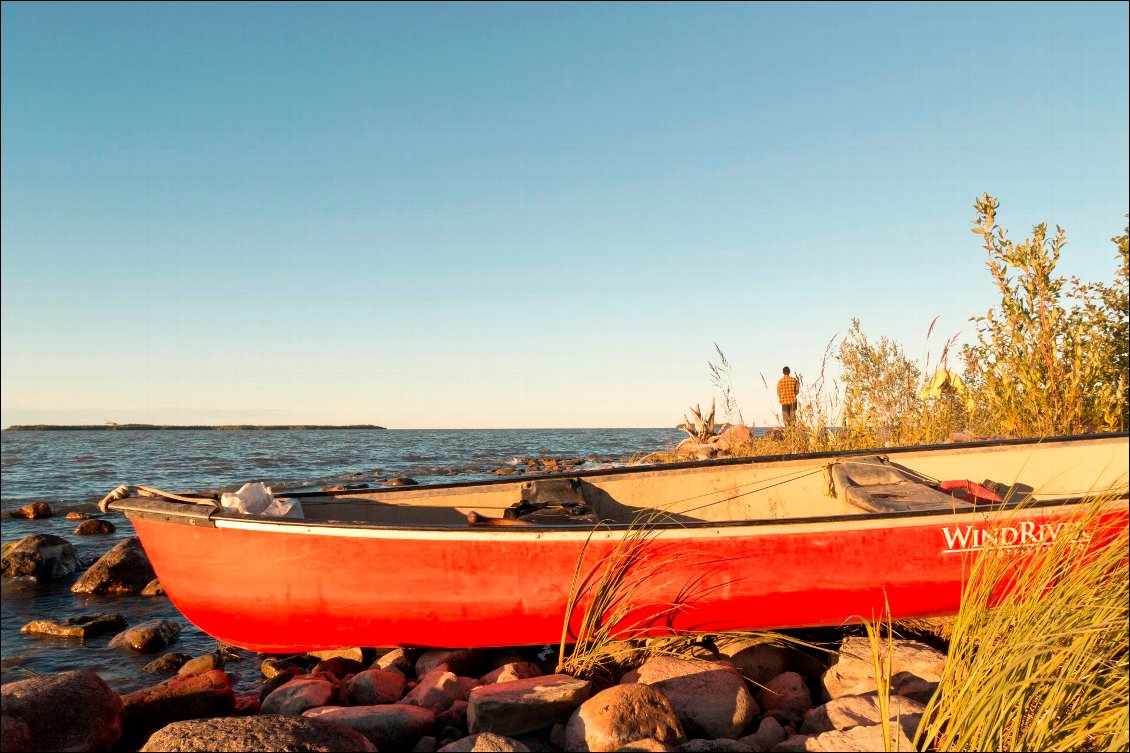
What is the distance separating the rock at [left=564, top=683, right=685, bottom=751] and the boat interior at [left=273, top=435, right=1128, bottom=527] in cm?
251

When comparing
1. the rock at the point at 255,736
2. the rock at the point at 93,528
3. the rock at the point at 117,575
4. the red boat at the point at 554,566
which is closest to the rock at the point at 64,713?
the rock at the point at 255,736

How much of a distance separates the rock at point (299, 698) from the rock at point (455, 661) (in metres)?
0.79

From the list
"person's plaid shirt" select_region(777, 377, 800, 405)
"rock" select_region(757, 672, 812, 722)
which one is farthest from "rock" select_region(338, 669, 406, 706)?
"person's plaid shirt" select_region(777, 377, 800, 405)

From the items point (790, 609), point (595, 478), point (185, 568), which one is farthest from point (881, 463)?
point (185, 568)

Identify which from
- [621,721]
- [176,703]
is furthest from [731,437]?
[176,703]

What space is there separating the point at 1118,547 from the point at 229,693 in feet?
18.7

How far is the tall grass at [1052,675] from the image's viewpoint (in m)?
2.65

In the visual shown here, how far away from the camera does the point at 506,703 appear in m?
4.14

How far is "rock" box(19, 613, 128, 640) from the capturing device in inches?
283

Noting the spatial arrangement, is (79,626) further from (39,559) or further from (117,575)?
(39,559)

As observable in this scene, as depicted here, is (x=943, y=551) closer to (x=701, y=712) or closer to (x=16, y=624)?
(x=701, y=712)

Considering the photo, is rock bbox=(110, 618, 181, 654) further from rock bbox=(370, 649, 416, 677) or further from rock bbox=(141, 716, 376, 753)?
rock bbox=(141, 716, 376, 753)

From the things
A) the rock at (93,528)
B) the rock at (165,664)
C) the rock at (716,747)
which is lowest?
the rock at (165,664)

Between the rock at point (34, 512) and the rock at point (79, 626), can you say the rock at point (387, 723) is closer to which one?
the rock at point (79, 626)
